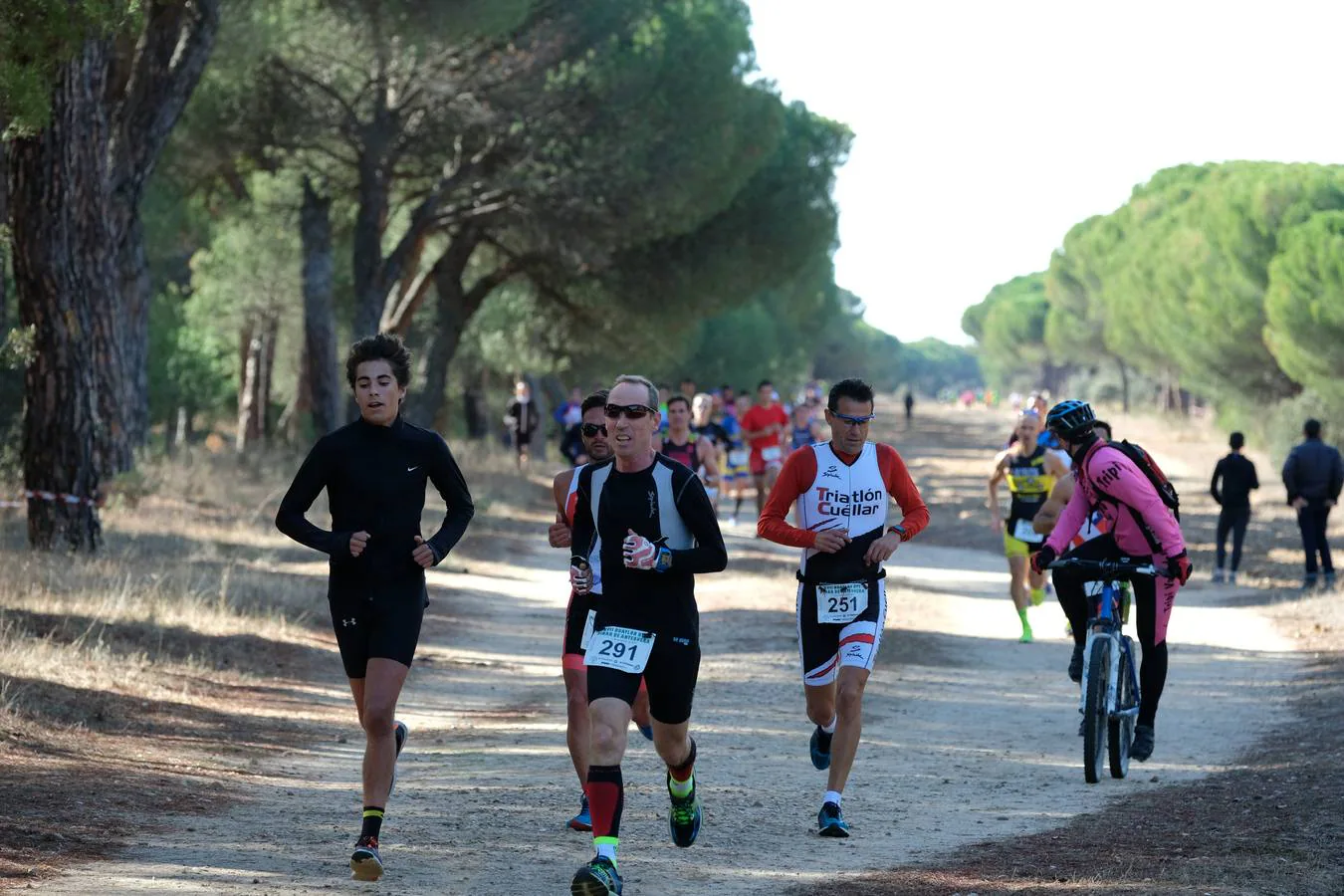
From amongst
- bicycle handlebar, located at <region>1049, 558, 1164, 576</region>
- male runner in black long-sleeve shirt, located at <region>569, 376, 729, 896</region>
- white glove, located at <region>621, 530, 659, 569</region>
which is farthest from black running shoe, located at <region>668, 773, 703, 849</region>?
bicycle handlebar, located at <region>1049, 558, 1164, 576</region>

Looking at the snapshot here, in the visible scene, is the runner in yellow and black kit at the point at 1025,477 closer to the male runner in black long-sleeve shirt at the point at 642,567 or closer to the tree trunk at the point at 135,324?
the male runner in black long-sleeve shirt at the point at 642,567

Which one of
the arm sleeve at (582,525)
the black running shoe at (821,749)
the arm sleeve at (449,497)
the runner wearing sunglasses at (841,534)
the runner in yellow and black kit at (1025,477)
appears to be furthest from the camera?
the runner in yellow and black kit at (1025,477)

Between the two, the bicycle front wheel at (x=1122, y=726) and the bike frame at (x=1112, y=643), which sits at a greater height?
the bike frame at (x=1112, y=643)

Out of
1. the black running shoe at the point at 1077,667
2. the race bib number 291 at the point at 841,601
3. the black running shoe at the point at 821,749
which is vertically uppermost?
the race bib number 291 at the point at 841,601

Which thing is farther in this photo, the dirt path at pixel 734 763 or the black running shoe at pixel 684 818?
the black running shoe at pixel 684 818

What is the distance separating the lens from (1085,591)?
1095 cm

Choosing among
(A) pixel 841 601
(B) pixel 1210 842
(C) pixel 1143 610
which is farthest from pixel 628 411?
(C) pixel 1143 610

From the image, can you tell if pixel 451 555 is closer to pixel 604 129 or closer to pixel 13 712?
pixel 604 129

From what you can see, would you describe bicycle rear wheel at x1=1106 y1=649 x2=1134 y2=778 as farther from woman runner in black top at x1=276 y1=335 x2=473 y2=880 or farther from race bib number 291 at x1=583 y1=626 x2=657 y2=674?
woman runner in black top at x1=276 y1=335 x2=473 y2=880

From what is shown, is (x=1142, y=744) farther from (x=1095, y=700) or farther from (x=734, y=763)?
(x=734, y=763)

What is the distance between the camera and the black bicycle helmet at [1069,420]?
9.79 metres

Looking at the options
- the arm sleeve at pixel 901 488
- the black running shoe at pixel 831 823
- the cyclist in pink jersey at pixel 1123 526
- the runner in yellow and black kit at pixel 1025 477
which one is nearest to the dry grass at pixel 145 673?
the black running shoe at pixel 831 823

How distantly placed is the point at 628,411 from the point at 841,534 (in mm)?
1907

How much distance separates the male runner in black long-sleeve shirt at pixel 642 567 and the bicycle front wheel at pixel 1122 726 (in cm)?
362
